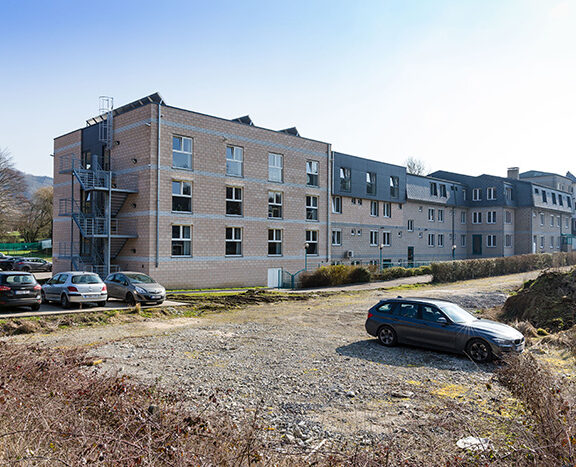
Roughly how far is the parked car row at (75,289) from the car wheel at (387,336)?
1129cm

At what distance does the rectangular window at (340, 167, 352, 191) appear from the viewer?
131 feet

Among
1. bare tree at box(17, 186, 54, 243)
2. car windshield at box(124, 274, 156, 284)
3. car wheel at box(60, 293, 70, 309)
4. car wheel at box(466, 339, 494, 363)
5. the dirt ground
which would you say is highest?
bare tree at box(17, 186, 54, 243)

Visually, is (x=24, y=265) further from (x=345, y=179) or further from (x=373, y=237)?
(x=373, y=237)

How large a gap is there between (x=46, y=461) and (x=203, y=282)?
24.6 meters

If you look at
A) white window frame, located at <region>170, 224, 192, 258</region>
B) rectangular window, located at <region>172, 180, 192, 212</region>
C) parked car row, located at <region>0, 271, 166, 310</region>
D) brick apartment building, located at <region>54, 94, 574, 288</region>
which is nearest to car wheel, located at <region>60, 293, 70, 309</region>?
parked car row, located at <region>0, 271, 166, 310</region>

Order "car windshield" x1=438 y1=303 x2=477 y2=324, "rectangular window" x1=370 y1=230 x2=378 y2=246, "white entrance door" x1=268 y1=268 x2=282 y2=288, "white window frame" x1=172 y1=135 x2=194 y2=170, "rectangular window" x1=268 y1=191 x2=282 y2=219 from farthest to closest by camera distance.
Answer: "rectangular window" x1=370 y1=230 x2=378 y2=246 → "rectangular window" x1=268 y1=191 x2=282 y2=219 → "white entrance door" x1=268 y1=268 x2=282 y2=288 → "white window frame" x1=172 y1=135 x2=194 y2=170 → "car windshield" x1=438 y1=303 x2=477 y2=324

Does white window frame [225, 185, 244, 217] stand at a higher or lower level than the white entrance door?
higher

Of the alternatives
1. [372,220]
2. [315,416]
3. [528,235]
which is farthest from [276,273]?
[528,235]

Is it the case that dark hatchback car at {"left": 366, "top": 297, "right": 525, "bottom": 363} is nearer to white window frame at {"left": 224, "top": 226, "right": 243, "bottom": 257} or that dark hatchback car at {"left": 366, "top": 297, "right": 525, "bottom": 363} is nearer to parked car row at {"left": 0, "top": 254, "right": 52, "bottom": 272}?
white window frame at {"left": 224, "top": 226, "right": 243, "bottom": 257}

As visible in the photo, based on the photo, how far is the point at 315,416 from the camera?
24.6ft

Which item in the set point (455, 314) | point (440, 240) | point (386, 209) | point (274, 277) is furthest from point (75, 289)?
point (440, 240)

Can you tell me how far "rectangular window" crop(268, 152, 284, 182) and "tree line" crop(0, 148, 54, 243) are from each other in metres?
40.9

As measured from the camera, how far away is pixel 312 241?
3656cm

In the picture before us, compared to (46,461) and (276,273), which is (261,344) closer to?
(46,461)
